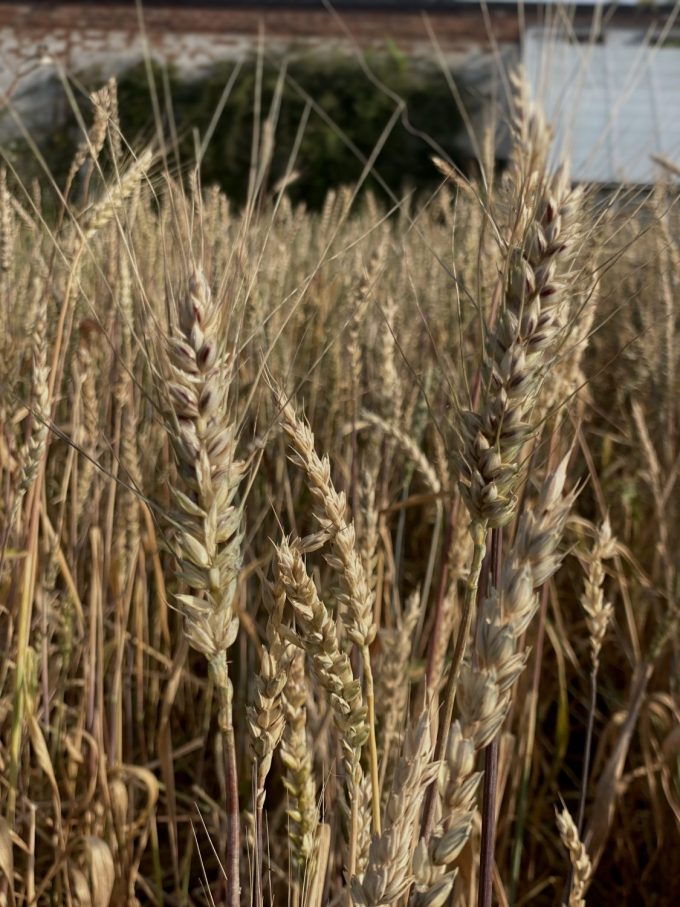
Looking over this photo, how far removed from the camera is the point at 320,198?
11.0 m

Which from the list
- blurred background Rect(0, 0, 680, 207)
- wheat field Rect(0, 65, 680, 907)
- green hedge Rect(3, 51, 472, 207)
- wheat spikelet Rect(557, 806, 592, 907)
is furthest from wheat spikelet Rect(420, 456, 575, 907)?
green hedge Rect(3, 51, 472, 207)

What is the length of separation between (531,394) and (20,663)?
50cm

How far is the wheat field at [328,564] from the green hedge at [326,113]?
9515 millimetres

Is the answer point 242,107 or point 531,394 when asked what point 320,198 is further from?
point 531,394

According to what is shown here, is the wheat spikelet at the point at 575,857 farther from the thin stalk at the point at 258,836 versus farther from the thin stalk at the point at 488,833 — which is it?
the thin stalk at the point at 258,836

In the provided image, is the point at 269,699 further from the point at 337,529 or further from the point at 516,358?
the point at 516,358

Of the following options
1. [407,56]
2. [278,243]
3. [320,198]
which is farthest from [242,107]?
[278,243]

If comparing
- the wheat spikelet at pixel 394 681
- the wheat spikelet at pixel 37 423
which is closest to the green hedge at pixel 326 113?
the wheat spikelet at pixel 37 423

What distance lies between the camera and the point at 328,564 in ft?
1.67

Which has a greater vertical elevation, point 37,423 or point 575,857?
point 37,423

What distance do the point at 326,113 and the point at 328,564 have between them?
12.0 m

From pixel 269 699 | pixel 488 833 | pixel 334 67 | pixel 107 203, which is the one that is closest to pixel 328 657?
pixel 269 699

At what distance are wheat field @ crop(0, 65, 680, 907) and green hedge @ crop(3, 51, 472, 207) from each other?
9.51 metres

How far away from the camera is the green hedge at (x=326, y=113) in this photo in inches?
427
